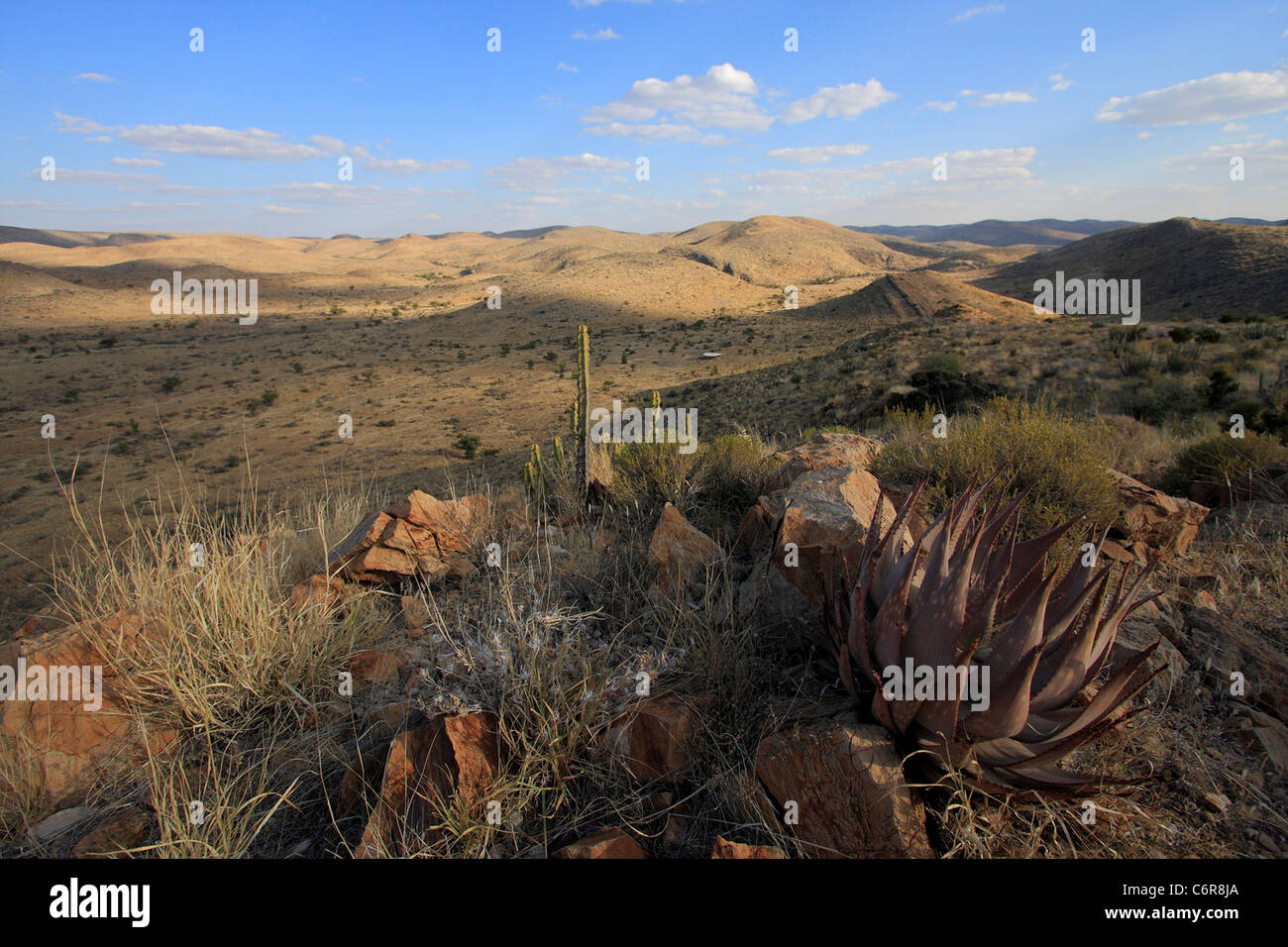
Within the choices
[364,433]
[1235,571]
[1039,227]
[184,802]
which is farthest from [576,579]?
[1039,227]

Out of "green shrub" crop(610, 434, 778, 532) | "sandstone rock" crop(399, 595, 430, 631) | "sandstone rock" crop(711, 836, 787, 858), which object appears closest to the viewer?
"sandstone rock" crop(711, 836, 787, 858)

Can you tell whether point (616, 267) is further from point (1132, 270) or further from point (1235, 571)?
point (1235, 571)

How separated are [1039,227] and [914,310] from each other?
8388 inches

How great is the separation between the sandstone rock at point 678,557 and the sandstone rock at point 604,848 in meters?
1.15

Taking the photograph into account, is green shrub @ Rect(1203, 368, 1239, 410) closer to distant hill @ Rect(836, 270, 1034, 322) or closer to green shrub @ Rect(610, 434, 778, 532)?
green shrub @ Rect(610, 434, 778, 532)

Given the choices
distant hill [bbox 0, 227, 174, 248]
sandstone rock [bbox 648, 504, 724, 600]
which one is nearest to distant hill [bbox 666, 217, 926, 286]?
sandstone rock [bbox 648, 504, 724, 600]

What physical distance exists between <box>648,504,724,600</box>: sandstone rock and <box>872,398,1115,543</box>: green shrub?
1299 millimetres

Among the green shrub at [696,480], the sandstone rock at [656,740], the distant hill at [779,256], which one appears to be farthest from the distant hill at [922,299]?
the sandstone rock at [656,740]

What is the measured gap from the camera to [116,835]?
202 cm

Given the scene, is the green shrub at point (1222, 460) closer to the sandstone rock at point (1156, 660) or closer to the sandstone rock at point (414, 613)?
the sandstone rock at point (1156, 660)

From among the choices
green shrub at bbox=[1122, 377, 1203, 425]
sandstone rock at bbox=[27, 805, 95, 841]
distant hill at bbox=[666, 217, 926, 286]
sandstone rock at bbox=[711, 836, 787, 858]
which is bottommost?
sandstone rock at bbox=[27, 805, 95, 841]

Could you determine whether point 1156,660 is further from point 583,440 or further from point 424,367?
point 424,367

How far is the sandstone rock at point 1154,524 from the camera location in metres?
3.82

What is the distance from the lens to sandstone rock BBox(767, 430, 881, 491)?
14.0 feet
